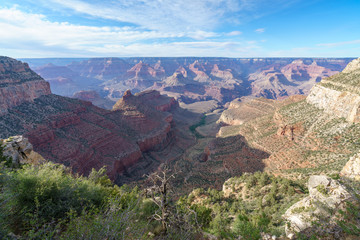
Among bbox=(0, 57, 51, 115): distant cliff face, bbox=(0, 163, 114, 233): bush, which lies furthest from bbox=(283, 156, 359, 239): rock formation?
bbox=(0, 57, 51, 115): distant cliff face

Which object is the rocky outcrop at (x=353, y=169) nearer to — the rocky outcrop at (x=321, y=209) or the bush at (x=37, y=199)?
the rocky outcrop at (x=321, y=209)

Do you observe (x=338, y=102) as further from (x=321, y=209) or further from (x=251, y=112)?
(x=251, y=112)

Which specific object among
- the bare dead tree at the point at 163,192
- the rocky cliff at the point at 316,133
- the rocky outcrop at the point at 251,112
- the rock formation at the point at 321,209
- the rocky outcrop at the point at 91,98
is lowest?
the rocky outcrop at the point at 91,98

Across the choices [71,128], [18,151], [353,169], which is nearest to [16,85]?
[71,128]

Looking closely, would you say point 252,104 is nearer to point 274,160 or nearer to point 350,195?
point 274,160

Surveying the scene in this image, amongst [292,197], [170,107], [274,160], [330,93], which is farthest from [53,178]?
[170,107]

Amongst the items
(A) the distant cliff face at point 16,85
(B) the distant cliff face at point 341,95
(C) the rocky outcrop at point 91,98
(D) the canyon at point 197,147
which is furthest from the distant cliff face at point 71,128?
(C) the rocky outcrop at point 91,98

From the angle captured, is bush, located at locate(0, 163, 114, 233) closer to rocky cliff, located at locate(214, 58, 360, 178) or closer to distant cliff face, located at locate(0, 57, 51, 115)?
rocky cliff, located at locate(214, 58, 360, 178)

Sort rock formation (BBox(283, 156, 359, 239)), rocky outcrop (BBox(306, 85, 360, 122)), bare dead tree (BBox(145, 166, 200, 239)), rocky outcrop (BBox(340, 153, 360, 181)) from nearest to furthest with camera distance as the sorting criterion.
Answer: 1. bare dead tree (BBox(145, 166, 200, 239))
2. rock formation (BBox(283, 156, 359, 239))
3. rocky outcrop (BBox(340, 153, 360, 181))
4. rocky outcrop (BBox(306, 85, 360, 122))
